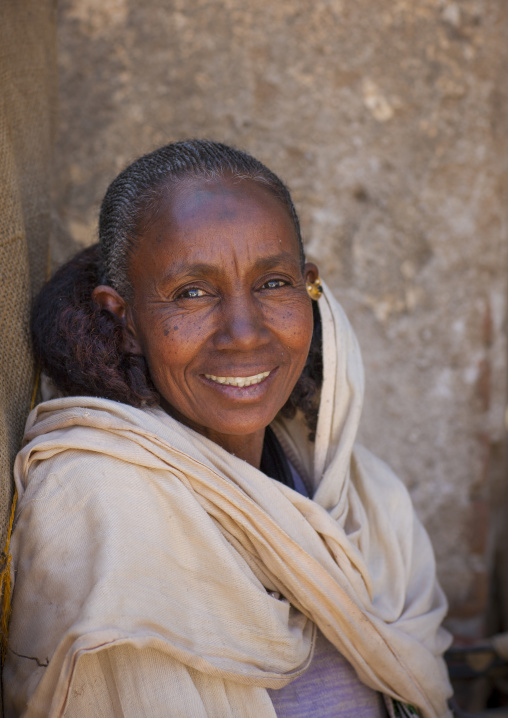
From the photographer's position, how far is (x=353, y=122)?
272cm

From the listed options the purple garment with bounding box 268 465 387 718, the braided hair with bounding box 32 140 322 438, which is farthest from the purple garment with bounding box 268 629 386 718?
the braided hair with bounding box 32 140 322 438

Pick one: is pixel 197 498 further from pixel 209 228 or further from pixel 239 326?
pixel 209 228

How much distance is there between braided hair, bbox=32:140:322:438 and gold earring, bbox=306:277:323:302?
166mm

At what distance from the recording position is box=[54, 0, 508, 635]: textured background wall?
2602mm

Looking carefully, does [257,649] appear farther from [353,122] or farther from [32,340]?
[353,122]

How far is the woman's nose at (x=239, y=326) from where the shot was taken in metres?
1.57

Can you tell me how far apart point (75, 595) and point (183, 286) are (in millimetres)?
700

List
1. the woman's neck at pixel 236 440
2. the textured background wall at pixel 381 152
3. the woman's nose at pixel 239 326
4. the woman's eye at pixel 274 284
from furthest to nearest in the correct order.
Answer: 1. the textured background wall at pixel 381 152
2. the woman's neck at pixel 236 440
3. the woman's eye at pixel 274 284
4. the woman's nose at pixel 239 326

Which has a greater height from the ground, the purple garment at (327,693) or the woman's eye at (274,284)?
the woman's eye at (274,284)

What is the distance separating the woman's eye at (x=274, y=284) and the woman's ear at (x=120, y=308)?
0.34 meters

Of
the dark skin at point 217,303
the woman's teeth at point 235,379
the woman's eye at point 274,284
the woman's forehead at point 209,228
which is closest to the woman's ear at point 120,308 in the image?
the dark skin at point 217,303

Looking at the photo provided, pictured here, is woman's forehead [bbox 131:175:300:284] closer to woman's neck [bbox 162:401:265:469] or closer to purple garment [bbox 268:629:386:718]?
woman's neck [bbox 162:401:265:469]

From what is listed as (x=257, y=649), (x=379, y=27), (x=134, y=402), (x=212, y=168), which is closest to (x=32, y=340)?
(x=134, y=402)

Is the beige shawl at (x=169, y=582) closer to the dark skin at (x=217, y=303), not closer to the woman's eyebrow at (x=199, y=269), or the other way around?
the dark skin at (x=217, y=303)
